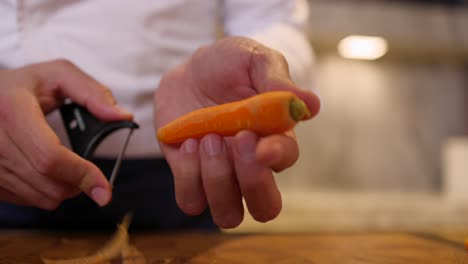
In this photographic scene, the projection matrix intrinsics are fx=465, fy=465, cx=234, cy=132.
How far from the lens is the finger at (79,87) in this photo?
0.56 m

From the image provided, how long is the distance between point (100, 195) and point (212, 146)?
0.16m

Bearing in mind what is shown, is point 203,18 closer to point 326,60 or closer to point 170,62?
point 170,62

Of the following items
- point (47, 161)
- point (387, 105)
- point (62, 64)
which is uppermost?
point (387, 105)

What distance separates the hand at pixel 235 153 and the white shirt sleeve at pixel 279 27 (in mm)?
218

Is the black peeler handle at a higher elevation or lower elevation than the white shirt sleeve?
lower

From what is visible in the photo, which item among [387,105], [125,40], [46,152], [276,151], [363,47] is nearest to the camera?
[276,151]

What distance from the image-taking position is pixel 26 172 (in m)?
0.52

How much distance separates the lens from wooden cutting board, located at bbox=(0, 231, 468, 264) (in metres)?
0.49

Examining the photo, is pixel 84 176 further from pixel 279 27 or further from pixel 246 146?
pixel 279 27

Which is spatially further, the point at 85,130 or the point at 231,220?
the point at 85,130

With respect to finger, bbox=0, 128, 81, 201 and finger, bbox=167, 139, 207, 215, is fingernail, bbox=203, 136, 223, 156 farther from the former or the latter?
finger, bbox=0, 128, 81, 201

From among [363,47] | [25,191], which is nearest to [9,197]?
[25,191]

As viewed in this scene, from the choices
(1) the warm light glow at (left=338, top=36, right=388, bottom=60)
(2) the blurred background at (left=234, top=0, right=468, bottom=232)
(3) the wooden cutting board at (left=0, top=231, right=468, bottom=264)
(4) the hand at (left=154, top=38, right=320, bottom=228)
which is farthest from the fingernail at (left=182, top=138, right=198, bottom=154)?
(1) the warm light glow at (left=338, top=36, right=388, bottom=60)

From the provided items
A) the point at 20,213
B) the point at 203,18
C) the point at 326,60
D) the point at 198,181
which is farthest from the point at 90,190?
the point at 326,60
